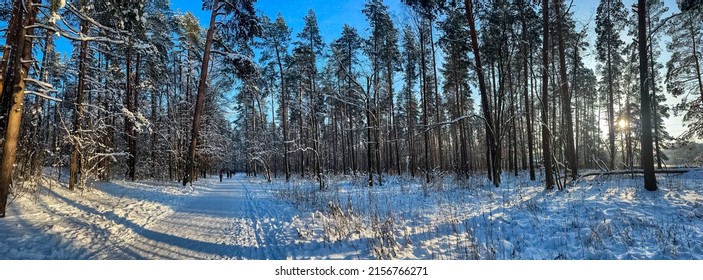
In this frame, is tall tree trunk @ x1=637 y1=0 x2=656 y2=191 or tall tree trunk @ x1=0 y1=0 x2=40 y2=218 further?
tall tree trunk @ x1=637 y1=0 x2=656 y2=191

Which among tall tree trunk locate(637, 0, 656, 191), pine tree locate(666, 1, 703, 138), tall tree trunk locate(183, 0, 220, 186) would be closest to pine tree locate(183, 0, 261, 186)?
tall tree trunk locate(183, 0, 220, 186)

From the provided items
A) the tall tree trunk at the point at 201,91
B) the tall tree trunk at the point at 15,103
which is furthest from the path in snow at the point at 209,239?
the tall tree trunk at the point at 201,91

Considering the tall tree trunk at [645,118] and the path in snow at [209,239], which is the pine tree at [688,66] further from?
the path in snow at [209,239]

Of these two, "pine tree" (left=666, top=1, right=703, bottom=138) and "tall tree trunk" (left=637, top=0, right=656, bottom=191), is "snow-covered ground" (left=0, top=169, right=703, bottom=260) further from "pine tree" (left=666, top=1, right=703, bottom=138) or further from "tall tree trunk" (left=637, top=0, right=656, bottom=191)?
"pine tree" (left=666, top=1, right=703, bottom=138)

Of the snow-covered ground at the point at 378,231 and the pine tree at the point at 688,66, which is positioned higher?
the pine tree at the point at 688,66

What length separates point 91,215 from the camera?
595 cm

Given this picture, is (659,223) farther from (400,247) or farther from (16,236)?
(16,236)

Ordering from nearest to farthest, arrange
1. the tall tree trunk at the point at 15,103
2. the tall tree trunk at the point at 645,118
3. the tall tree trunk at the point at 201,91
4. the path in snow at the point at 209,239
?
the path in snow at the point at 209,239
the tall tree trunk at the point at 15,103
the tall tree trunk at the point at 645,118
the tall tree trunk at the point at 201,91

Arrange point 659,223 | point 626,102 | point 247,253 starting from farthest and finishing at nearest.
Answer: point 626,102 < point 659,223 < point 247,253

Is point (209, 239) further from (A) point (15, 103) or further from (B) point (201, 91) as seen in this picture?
(B) point (201, 91)

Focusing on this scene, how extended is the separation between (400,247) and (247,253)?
208cm
